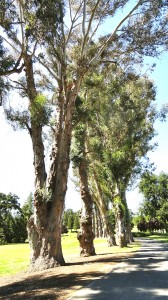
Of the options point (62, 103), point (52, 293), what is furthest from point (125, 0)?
point (52, 293)

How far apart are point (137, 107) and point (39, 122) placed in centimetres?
1486

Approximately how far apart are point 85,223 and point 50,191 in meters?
5.94

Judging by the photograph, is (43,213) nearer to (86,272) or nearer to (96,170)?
(86,272)

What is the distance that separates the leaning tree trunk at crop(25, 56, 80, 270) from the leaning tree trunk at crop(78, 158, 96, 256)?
517 centimetres

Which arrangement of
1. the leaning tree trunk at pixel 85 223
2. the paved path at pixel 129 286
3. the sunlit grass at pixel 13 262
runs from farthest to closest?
1. the leaning tree trunk at pixel 85 223
2. the sunlit grass at pixel 13 262
3. the paved path at pixel 129 286

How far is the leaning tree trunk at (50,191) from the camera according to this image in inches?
640

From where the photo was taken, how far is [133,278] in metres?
11.2

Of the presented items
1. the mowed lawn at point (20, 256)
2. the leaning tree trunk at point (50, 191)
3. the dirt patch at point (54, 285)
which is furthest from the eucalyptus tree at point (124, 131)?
the dirt patch at point (54, 285)

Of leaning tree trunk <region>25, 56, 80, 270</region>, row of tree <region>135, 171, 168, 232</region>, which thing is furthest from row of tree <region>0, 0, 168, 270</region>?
row of tree <region>135, 171, 168, 232</region>

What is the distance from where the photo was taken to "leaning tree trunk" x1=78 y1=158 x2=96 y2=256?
859 inches

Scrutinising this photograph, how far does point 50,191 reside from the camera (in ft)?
55.1

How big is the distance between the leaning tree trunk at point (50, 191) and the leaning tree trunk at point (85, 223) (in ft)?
17.0

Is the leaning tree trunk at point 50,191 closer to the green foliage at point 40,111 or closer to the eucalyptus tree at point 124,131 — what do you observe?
the green foliage at point 40,111

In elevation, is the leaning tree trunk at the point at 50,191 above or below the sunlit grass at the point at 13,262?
above
